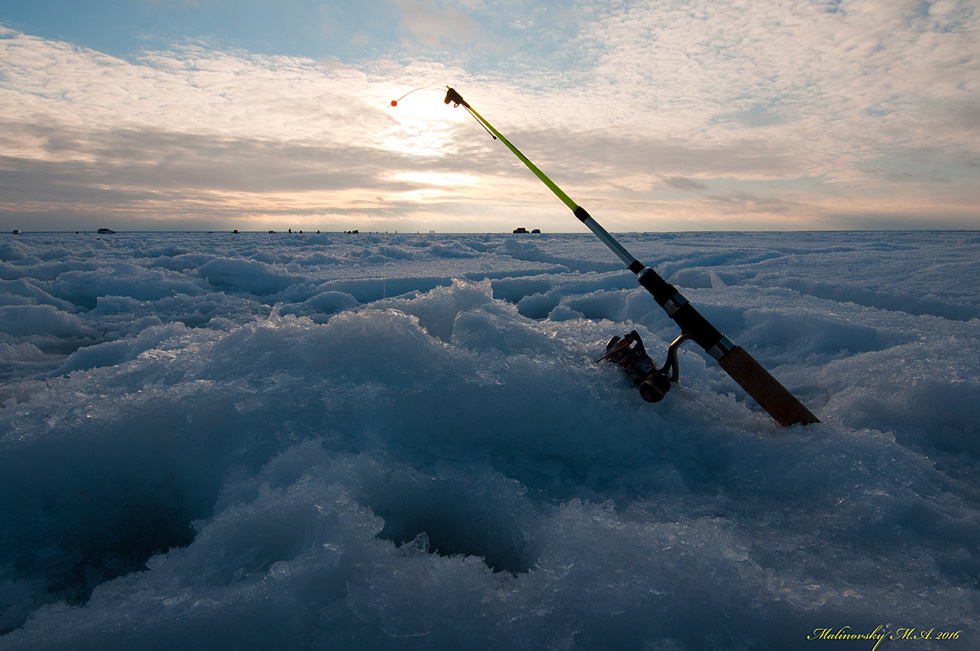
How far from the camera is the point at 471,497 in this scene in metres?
2.54

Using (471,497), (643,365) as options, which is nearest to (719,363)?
(643,365)

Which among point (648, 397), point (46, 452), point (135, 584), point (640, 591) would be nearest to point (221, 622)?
point (135, 584)

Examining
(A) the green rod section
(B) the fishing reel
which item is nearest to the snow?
(B) the fishing reel

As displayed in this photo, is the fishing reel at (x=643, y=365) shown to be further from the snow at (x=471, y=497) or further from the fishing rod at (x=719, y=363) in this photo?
the snow at (x=471, y=497)

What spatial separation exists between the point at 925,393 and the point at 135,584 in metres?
4.91

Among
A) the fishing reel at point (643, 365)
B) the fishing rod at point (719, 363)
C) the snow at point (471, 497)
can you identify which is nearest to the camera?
the snow at point (471, 497)

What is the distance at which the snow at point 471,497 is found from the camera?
1.68m

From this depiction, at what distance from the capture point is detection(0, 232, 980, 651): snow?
5.52 ft

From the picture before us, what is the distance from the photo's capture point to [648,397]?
9.97 ft

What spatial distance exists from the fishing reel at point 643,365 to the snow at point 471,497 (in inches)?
6.2

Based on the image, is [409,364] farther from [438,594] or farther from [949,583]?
[949,583]

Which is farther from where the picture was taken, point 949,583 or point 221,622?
point 949,583

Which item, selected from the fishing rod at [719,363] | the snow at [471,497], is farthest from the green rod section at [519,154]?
the snow at [471,497]

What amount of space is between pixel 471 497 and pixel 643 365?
156cm
